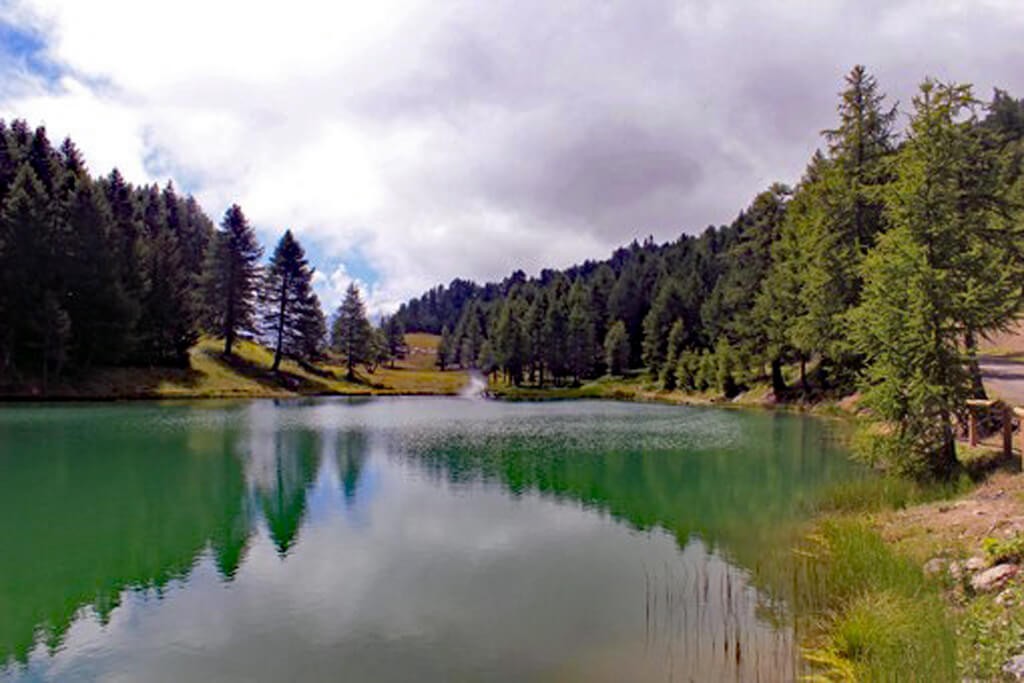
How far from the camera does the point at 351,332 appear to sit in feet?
313

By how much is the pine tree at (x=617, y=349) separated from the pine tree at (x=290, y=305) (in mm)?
49803

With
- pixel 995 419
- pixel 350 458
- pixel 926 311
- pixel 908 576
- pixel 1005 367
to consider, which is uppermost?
pixel 926 311

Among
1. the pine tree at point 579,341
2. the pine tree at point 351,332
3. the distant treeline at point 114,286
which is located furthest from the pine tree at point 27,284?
the pine tree at point 579,341

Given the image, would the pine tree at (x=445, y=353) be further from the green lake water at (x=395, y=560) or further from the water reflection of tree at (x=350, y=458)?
the green lake water at (x=395, y=560)

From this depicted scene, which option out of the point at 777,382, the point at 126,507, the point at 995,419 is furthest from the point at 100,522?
the point at 777,382

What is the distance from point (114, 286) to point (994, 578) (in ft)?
228

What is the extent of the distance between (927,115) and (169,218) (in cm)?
11646

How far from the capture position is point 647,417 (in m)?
53.0

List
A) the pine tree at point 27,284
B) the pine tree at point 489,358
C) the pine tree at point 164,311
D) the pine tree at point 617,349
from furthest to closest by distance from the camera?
the pine tree at point 617,349, the pine tree at point 489,358, the pine tree at point 164,311, the pine tree at point 27,284

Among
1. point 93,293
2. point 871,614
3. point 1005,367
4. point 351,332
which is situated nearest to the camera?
point 871,614

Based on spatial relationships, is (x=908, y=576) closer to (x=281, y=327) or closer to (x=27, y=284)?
(x=27, y=284)

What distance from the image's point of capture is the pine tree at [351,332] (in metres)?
95.7

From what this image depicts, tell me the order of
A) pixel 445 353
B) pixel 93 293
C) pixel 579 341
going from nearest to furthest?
pixel 93 293, pixel 579 341, pixel 445 353

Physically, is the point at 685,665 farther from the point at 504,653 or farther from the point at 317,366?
the point at 317,366
